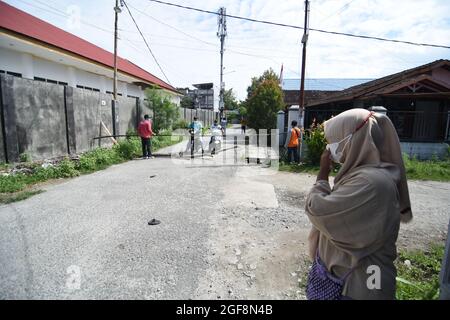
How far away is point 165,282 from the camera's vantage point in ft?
9.02

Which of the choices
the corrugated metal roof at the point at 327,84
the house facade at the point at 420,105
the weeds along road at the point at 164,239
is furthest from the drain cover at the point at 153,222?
the corrugated metal roof at the point at 327,84

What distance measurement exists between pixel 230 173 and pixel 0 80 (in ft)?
21.3

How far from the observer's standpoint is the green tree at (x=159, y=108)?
16.7m

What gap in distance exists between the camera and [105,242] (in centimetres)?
357

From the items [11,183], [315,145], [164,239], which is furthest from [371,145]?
[315,145]

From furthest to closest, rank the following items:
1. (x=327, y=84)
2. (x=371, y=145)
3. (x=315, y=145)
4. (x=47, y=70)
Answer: (x=327, y=84) → (x=47, y=70) → (x=315, y=145) → (x=371, y=145)

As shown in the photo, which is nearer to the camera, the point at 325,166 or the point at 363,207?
the point at 363,207

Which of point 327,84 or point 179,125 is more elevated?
point 327,84

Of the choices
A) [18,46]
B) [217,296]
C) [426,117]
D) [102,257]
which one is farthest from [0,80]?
[426,117]

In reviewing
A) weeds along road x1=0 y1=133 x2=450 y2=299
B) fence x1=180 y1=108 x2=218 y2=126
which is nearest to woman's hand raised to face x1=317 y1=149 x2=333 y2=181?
weeds along road x1=0 y1=133 x2=450 y2=299

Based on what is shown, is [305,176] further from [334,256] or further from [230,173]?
[334,256]

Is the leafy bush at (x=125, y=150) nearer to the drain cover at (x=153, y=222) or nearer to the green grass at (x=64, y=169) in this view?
the green grass at (x=64, y=169)

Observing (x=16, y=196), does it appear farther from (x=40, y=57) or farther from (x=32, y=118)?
(x=40, y=57)

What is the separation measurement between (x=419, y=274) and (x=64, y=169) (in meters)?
7.89
